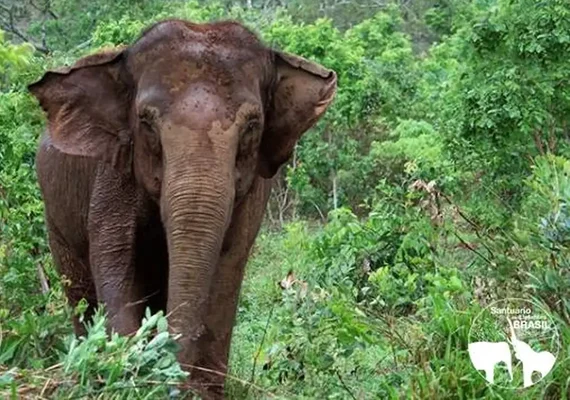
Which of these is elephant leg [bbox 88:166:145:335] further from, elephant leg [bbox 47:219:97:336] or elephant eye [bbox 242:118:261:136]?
elephant leg [bbox 47:219:97:336]

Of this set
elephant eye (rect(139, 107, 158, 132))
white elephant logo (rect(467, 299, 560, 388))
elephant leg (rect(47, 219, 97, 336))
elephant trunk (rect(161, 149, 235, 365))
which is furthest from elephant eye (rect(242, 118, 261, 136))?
elephant leg (rect(47, 219, 97, 336))

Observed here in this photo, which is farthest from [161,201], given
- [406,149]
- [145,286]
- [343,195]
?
[343,195]

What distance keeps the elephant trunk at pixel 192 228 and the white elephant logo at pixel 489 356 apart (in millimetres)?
1074

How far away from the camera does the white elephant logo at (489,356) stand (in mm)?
5059

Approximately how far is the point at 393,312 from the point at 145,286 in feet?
6.09

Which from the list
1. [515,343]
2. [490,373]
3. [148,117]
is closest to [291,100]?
[148,117]

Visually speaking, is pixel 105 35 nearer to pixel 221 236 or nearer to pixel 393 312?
pixel 393 312

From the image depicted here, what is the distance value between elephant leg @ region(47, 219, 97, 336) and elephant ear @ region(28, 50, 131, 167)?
942 mm

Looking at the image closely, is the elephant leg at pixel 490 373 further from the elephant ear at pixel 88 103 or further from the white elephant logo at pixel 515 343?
the elephant ear at pixel 88 103

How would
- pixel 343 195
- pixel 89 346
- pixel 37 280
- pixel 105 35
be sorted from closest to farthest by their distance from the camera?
pixel 89 346 < pixel 37 280 < pixel 105 35 < pixel 343 195

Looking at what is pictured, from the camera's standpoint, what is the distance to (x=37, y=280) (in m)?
8.12

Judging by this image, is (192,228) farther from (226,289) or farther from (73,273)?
(73,273)

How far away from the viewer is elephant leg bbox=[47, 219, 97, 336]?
6930mm

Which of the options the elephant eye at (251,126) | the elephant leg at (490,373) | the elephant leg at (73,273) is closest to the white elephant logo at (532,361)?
the elephant leg at (490,373)
